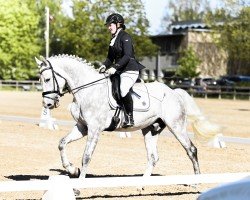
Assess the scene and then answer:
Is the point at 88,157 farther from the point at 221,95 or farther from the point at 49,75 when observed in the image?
the point at 221,95

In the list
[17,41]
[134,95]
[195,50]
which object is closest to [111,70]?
[134,95]

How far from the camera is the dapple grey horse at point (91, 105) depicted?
413 inches

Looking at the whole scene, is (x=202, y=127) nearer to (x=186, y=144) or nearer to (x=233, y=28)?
(x=186, y=144)

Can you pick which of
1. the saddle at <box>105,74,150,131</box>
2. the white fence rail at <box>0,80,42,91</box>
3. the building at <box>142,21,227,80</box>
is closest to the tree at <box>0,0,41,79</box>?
the white fence rail at <box>0,80,42,91</box>

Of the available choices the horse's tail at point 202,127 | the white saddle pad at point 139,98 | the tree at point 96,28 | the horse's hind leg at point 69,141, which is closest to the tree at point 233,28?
the tree at point 96,28

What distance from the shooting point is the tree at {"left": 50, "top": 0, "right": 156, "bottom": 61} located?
75500 mm

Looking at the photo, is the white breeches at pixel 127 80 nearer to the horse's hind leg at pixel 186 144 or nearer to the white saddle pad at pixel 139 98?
the white saddle pad at pixel 139 98

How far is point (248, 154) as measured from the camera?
16.5 metres

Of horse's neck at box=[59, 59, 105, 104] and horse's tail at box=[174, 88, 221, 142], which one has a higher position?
horse's neck at box=[59, 59, 105, 104]

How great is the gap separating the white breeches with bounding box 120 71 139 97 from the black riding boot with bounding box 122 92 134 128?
0.31ft

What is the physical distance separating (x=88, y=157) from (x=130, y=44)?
6.57 feet

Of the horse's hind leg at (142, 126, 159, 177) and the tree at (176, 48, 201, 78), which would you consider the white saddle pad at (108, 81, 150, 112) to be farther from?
the tree at (176, 48, 201, 78)

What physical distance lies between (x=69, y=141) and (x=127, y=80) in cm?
139

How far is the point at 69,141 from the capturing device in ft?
34.8
